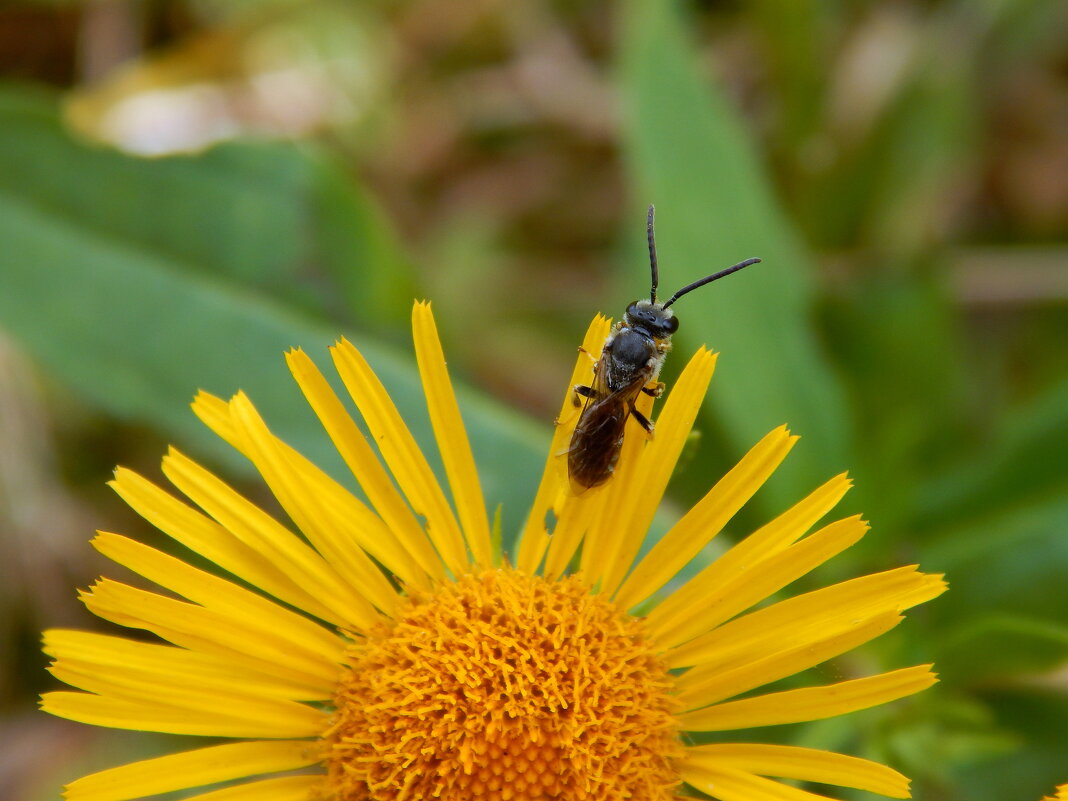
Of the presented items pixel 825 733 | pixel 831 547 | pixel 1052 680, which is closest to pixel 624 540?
pixel 831 547

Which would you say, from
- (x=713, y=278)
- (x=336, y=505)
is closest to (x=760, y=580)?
(x=713, y=278)

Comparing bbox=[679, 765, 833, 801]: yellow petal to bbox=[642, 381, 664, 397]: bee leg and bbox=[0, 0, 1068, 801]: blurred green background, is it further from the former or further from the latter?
bbox=[642, 381, 664, 397]: bee leg

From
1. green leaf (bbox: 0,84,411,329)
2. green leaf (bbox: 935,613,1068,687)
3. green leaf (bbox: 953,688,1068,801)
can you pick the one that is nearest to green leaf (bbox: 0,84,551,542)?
green leaf (bbox: 0,84,411,329)

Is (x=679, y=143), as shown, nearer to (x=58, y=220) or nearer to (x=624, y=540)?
(x=624, y=540)

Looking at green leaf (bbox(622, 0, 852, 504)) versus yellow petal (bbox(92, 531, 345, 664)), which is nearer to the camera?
yellow petal (bbox(92, 531, 345, 664))

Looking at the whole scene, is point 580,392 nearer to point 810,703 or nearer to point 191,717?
point 810,703

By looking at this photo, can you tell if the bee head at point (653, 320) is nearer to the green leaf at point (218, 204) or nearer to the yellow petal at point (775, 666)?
the yellow petal at point (775, 666)
